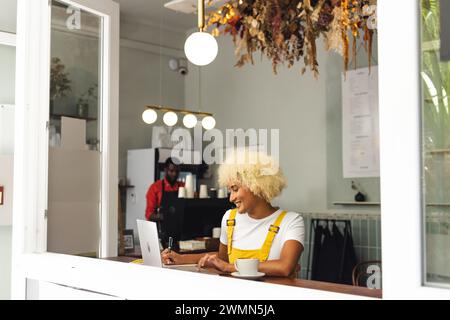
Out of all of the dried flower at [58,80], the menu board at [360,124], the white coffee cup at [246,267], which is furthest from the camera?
the menu board at [360,124]

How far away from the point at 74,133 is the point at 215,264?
1.23 m

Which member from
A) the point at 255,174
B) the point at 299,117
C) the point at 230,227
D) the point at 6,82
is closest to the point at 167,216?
the point at 299,117

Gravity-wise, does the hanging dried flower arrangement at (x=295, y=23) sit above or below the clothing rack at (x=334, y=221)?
above

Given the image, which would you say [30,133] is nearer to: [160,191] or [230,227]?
[230,227]

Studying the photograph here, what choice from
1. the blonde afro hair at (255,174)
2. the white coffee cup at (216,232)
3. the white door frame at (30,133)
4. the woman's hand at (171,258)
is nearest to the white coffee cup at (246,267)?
the woman's hand at (171,258)

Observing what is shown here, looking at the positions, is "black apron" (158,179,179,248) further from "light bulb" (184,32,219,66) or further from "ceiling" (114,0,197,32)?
"light bulb" (184,32,219,66)

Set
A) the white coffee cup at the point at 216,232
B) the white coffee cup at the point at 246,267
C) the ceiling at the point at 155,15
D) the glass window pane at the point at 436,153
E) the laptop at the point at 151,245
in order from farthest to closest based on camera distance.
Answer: the ceiling at the point at 155,15
the white coffee cup at the point at 216,232
the laptop at the point at 151,245
the white coffee cup at the point at 246,267
the glass window pane at the point at 436,153

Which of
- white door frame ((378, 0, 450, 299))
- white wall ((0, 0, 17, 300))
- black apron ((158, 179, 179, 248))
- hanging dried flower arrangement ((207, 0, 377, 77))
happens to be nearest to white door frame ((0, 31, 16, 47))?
white wall ((0, 0, 17, 300))

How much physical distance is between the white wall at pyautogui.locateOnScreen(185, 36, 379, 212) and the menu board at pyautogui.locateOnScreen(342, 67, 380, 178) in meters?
0.10

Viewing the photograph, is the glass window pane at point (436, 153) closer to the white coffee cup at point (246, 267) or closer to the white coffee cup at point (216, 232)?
the white coffee cup at point (246, 267)

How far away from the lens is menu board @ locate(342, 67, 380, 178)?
19.9 ft

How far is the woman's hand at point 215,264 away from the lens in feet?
11.0
